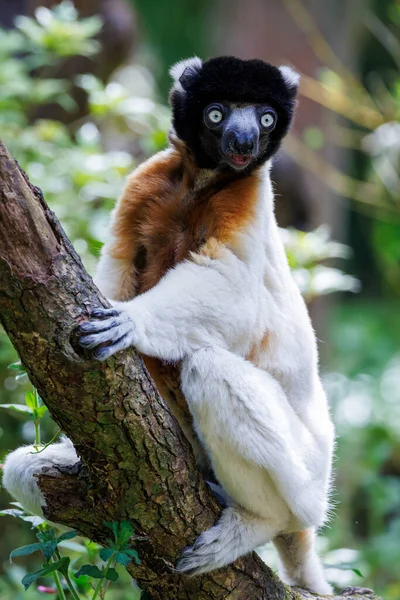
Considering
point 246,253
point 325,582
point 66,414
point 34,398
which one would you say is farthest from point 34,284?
point 325,582

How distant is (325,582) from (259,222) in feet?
6.50

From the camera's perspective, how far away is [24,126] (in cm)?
623

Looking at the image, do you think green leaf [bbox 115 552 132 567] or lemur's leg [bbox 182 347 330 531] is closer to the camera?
green leaf [bbox 115 552 132 567]

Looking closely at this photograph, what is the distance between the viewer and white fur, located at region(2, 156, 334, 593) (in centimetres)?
312

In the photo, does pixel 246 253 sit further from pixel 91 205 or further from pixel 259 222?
pixel 91 205

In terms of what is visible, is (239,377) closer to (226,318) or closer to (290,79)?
(226,318)

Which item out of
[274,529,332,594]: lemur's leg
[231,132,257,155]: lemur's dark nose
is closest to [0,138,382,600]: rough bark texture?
[274,529,332,594]: lemur's leg

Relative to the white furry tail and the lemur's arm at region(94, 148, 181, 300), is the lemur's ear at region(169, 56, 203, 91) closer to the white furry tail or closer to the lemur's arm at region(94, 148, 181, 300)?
the lemur's arm at region(94, 148, 181, 300)

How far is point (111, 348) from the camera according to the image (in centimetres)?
275

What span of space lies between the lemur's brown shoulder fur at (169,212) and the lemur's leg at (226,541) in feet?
3.76

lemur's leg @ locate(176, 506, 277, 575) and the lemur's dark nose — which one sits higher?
the lemur's dark nose

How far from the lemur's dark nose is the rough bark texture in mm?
1127

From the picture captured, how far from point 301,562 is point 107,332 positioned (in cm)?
197

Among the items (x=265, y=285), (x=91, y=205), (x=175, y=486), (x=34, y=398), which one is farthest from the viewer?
(x=91, y=205)
